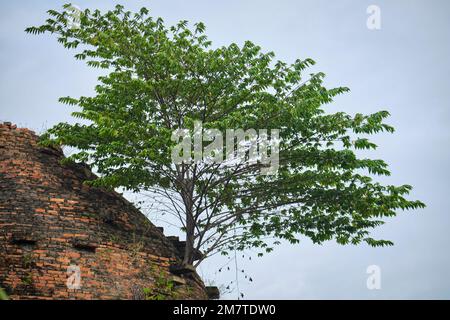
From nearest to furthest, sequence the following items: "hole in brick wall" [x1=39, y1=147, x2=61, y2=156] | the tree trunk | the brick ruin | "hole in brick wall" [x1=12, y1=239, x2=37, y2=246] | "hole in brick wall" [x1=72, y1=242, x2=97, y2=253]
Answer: the brick ruin < "hole in brick wall" [x1=12, y1=239, x2=37, y2=246] < "hole in brick wall" [x1=72, y1=242, x2=97, y2=253] < the tree trunk < "hole in brick wall" [x1=39, y1=147, x2=61, y2=156]

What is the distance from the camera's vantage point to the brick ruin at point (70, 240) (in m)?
11.6

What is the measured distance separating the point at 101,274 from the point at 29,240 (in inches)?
70.3

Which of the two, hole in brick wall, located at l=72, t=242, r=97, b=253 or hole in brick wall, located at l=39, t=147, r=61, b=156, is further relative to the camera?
hole in brick wall, located at l=39, t=147, r=61, b=156

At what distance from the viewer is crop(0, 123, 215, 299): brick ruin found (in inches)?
457

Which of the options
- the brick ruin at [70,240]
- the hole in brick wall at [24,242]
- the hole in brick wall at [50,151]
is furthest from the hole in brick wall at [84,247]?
the hole in brick wall at [50,151]

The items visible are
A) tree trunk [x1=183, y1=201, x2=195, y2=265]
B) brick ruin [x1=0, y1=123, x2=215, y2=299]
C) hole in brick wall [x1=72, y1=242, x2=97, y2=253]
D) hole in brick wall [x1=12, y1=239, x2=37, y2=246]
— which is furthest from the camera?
tree trunk [x1=183, y1=201, x2=195, y2=265]

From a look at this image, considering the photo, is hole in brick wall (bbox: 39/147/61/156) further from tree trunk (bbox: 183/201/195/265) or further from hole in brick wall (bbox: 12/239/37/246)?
tree trunk (bbox: 183/201/195/265)

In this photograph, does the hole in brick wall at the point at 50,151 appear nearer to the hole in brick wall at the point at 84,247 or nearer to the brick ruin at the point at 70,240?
the brick ruin at the point at 70,240

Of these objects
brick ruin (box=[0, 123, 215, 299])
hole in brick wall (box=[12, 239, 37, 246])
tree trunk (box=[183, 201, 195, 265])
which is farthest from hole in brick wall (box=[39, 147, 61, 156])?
tree trunk (box=[183, 201, 195, 265])

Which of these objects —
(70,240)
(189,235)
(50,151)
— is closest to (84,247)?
(70,240)

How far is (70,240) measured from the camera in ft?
41.0

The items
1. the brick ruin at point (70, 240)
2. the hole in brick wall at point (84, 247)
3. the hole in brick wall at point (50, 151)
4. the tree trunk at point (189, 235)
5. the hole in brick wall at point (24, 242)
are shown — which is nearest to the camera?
the brick ruin at point (70, 240)
